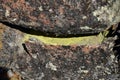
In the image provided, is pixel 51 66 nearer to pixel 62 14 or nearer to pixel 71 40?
pixel 71 40

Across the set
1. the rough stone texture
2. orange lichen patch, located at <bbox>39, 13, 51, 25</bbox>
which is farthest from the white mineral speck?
orange lichen patch, located at <bbox>39, 13, 51, 25</bbox>

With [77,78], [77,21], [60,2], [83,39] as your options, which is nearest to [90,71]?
[77,78]

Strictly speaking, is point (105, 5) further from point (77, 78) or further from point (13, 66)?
point (13, 66)

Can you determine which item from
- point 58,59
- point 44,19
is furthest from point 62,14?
point 58,59

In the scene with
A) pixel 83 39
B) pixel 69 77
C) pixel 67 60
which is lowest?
pixel 69 77

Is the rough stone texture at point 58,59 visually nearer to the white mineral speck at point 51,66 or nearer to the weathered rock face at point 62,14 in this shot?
the white mineral speck at point 51,66

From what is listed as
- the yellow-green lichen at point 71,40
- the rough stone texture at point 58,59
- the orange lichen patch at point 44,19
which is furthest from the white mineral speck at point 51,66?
the orange lichen patch at point 44,19

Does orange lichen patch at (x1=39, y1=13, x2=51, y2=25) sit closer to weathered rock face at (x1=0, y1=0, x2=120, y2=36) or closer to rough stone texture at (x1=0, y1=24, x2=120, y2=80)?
weathered rock face at (x1=0, y1=0, x2=120, y2=36)
